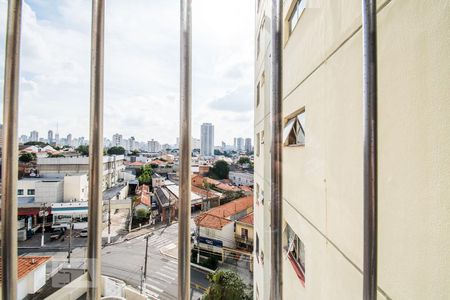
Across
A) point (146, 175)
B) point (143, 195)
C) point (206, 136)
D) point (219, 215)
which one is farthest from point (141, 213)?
point (206, 136)

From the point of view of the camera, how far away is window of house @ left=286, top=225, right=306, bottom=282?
1.90 metres

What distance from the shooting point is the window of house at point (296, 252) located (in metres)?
1.90

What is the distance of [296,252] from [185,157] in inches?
81.1

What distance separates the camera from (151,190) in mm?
14820

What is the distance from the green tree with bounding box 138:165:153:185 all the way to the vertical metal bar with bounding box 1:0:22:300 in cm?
1352

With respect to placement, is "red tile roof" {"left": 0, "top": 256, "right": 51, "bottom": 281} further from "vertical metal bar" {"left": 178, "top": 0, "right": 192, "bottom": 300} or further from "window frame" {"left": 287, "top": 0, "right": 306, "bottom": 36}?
"window frame" {"left": 287, "top": 0, "right": 306, "bottom": 36}

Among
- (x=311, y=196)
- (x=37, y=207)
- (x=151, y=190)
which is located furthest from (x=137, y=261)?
(x=311, y=196)

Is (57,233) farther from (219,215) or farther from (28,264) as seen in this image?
(28,264)

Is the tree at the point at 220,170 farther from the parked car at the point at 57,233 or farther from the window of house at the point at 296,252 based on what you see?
the window of house at the point at 296,252

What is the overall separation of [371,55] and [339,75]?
82cm

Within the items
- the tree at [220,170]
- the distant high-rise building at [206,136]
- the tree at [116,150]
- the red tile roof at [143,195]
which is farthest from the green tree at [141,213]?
the tree at [116,150]

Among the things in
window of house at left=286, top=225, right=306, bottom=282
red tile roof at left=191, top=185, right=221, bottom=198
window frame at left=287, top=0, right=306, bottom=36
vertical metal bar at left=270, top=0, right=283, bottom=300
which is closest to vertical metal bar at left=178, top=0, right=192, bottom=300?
vertical metal bar at left=270, top=0, right=283, bottom=300

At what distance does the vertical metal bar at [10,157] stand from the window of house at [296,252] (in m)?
1.82
